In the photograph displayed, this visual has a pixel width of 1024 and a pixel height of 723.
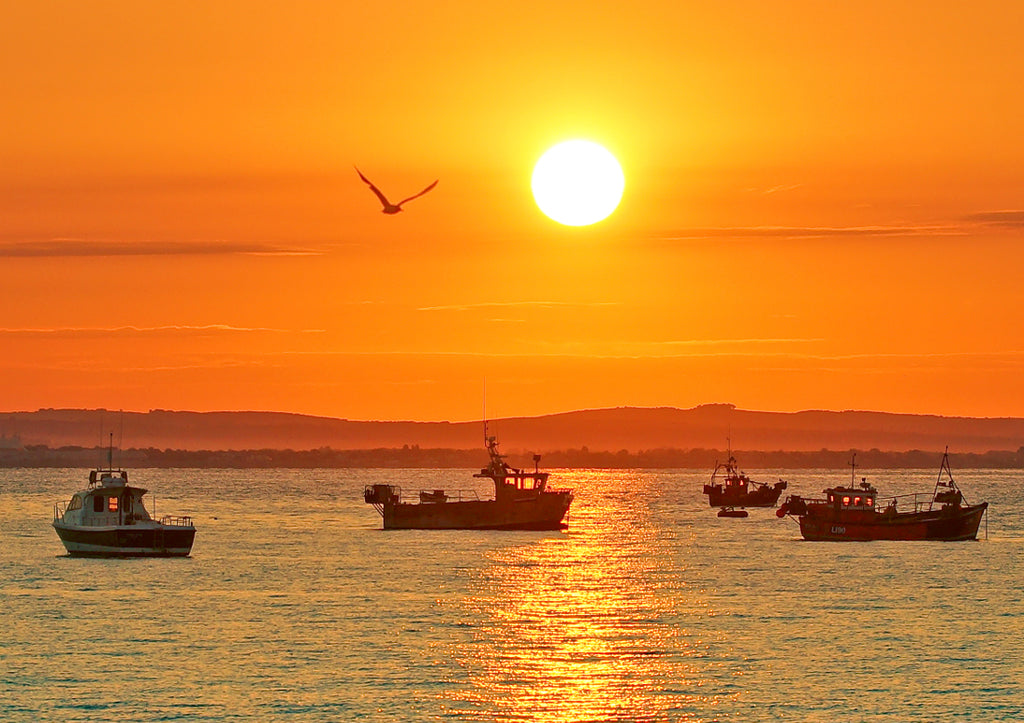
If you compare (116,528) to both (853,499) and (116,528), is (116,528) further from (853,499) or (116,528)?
(853,499)

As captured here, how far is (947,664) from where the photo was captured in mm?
81750

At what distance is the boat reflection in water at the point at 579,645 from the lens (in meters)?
68.2

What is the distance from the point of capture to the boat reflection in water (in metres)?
68.2

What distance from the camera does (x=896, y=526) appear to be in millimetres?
171750

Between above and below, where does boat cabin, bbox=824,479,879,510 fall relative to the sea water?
above

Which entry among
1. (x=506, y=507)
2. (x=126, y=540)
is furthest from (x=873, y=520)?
(x=126, y=540)

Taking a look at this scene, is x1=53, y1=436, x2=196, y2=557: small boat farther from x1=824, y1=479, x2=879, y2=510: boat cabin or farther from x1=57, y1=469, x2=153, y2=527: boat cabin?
x1=824, y1=479, x2=879, y2=510: boat cabin

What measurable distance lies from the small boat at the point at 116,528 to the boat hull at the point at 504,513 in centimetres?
5090

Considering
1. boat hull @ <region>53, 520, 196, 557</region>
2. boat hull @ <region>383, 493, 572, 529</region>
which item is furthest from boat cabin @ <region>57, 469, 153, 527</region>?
boat hull @ <region>383, 493, 572, 529</region>

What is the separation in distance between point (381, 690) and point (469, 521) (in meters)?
109

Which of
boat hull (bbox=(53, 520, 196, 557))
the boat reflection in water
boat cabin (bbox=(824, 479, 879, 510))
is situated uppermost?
boat cabin (bbox=(824, 479, 879, 510))

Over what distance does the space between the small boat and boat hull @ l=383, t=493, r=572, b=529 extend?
50.9 meters

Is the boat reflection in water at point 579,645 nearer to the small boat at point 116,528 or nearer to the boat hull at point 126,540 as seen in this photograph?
the boat hull at point 126,540

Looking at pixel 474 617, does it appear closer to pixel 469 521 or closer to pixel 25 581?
pixel 25 581
